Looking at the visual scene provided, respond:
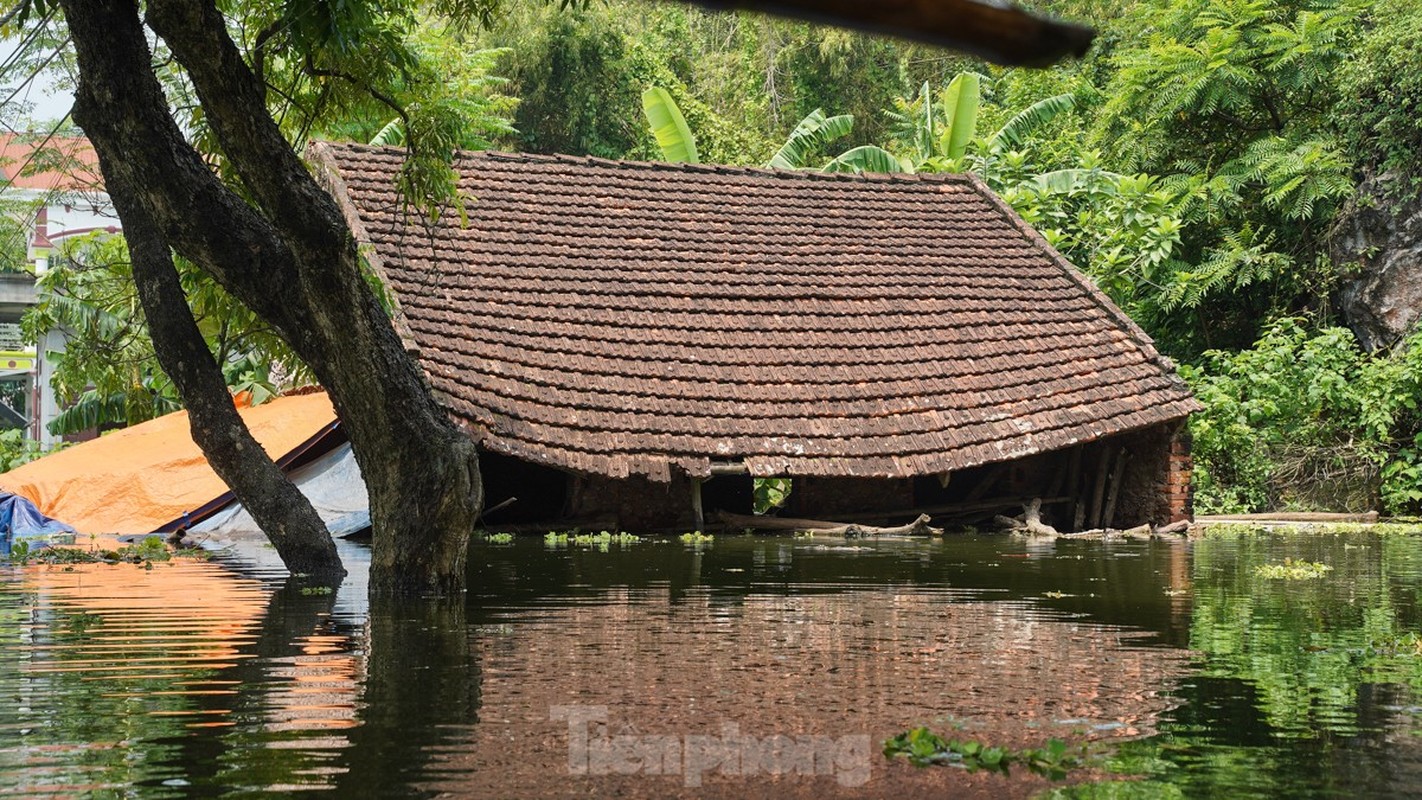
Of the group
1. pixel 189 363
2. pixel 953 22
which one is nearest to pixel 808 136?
pixel 189 363

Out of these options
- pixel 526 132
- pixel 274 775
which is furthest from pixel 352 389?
pixel 526 132

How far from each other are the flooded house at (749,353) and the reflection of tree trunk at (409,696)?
565cm

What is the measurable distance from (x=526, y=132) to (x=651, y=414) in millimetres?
21069

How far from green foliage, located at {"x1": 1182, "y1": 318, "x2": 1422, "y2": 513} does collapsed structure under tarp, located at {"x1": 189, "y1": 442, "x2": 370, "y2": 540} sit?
10.4m

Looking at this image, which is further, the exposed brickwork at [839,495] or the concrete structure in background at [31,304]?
the concrete structure in background at [31,304]

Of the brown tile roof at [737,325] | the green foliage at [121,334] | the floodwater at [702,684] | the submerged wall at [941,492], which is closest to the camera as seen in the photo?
the floodwater at [702,684]

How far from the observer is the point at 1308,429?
20188 mm

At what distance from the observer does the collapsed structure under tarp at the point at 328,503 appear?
15133 millimetres

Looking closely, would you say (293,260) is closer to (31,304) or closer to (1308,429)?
(1308,429)

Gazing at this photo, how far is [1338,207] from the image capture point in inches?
878

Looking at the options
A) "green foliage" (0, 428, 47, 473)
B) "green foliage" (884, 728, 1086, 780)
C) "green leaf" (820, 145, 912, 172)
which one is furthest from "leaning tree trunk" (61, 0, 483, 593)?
"green leaf" (820, 145, 912, 172)

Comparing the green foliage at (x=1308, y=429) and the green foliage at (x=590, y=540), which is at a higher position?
the green foliage at (x=1308, y=429)

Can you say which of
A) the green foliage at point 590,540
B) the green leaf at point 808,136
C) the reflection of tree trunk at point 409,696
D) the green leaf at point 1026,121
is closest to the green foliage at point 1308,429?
the green leaf at point 1026,121

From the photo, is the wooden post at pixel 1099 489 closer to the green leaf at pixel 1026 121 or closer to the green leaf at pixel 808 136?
the green leaf at pixel 1026 121
